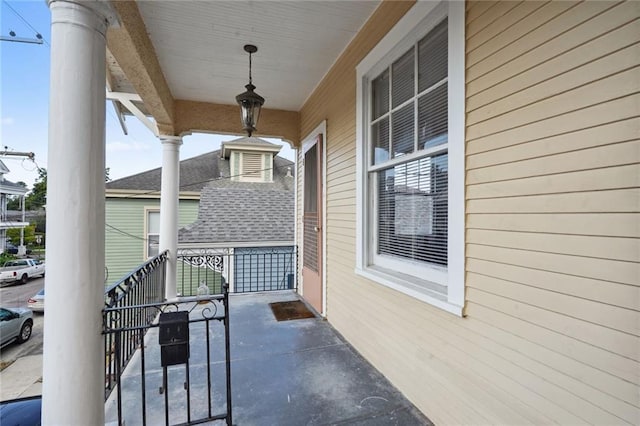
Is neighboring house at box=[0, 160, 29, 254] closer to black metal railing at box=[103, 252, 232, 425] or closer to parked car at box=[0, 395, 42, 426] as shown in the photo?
black metal railing at box=[103, 252, 232, 425]

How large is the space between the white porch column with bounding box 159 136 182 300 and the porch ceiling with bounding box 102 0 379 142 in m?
0.35

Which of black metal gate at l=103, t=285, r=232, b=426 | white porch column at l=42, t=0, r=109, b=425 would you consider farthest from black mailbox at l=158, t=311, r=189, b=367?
white porch column at l=42, t=0, r=109, b=425

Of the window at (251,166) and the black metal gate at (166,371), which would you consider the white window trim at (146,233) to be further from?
the black metal gate at (166,371)

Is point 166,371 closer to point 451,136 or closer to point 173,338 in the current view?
point 173,338

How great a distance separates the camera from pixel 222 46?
10.2 ft

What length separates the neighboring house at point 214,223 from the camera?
773 cm

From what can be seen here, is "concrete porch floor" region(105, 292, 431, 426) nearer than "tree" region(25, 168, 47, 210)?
Yes

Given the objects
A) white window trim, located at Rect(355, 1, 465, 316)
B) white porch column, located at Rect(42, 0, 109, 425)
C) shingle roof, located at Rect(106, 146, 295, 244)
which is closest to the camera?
white porch column, located at Rect(42, 0, 109, 425)

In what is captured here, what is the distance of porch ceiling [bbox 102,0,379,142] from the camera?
97.8 inches

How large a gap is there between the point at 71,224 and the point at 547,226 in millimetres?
2179

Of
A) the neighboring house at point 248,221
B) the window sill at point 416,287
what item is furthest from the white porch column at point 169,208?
the window sill at point 416,287

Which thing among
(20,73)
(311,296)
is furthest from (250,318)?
(20,73)

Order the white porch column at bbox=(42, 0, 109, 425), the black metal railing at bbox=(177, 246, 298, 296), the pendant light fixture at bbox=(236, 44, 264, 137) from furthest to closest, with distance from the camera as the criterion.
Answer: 1. the black metal railing at bbox=(177, 246, 298, 296)
2. the pendant light fixture at bbox=(236, 44, 264, 137)
3. the white porch column at bbox=(42, 0, 109, 425)

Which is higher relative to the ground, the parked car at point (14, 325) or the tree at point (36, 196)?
the tree at point (36, 196)
